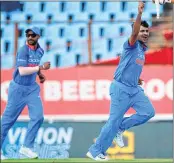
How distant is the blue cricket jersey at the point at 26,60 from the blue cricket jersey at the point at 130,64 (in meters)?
1.16

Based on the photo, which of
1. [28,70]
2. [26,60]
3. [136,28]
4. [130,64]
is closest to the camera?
[136,28]

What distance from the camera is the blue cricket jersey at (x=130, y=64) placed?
702cm

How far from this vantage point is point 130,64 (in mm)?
7086

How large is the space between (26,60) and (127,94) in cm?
133

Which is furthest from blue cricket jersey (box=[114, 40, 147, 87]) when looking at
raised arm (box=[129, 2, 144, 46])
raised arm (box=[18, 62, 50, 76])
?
raised arm (box=[18, 62, 50, 76])

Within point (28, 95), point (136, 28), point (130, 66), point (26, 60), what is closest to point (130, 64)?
point (130, 66)

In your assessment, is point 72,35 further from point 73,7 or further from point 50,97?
point 50,97

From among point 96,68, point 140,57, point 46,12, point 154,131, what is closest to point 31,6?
point 46,12

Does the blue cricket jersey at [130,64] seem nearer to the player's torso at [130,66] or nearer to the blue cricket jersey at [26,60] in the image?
the player's torso at [130,66]

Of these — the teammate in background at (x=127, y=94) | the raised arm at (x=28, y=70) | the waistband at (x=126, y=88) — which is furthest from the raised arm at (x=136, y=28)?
the raised arm at (x=28, y=70)

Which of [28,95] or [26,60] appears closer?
[26,60]

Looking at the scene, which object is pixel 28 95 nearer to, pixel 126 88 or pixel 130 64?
pixel 126 88

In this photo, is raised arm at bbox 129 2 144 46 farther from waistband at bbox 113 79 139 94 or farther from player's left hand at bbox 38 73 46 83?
player's left hand at bbox 38 73 46 83

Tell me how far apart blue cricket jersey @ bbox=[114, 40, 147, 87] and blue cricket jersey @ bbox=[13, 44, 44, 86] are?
1162 mm
